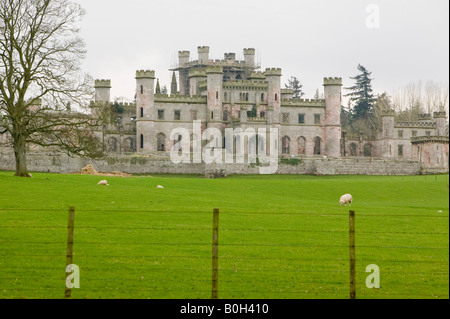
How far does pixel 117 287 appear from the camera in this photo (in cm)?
1255

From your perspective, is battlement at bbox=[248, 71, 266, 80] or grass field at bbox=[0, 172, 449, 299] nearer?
grass field at bbox=[0, 172, 449, 299]

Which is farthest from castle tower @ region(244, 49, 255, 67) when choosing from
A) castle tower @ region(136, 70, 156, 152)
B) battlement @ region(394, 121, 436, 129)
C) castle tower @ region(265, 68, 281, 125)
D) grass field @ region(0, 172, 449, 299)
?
grass field @ region(0, 172, 449, 299)

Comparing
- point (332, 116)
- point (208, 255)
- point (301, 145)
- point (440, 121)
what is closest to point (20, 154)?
point (208, 255)

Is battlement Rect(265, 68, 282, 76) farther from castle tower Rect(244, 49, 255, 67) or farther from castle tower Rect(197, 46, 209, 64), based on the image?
castle tower Rect(197, 46, 209, 64)

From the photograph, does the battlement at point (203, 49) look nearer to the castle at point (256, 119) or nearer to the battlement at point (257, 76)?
the castle at point (256, 119)

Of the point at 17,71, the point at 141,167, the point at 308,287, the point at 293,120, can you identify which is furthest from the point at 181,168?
the point at 308,287

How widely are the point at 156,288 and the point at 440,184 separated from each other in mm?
38994

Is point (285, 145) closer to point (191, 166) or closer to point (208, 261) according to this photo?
point (191, 166)

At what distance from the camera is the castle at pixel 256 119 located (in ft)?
258

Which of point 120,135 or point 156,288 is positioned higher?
point 120,135

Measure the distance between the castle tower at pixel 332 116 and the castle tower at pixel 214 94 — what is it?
13254 millimetres

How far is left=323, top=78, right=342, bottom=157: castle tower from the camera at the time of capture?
84688 mm

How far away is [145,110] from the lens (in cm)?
7925
